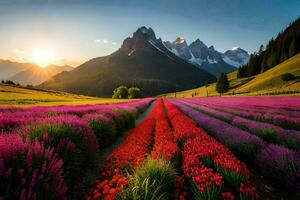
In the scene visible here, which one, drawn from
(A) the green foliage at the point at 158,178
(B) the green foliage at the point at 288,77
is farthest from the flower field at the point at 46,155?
(B) the green foliage at the point at 288,77

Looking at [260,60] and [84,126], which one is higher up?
[260,60]

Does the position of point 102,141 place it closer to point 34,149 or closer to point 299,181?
point 34,149

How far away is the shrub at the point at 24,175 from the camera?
9.83 feet

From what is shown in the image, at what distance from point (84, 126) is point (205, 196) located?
511 centimetres

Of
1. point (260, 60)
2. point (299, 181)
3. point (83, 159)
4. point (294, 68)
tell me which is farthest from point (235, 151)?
point (260, 60)

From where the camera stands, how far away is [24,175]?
3.34 meters

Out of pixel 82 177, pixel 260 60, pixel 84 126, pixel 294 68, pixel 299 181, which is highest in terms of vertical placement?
pixel 260 60

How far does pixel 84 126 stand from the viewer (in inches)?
309

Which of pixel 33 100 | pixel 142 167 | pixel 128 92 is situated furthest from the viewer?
pixel 128 92

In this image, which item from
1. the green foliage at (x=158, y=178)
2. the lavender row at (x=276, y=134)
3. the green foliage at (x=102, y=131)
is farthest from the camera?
the green foliage at (x=102, y=131)

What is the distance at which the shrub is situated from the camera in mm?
2996

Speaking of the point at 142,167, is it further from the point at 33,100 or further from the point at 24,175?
the point at 33,100

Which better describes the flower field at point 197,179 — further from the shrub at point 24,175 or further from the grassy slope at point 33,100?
the grassy slope at point 33,100

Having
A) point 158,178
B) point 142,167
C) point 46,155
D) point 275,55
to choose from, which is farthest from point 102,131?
point 275,55
